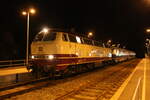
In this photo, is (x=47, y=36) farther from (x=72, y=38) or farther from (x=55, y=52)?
(x=72, y=38)

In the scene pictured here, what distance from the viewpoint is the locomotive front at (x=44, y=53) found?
1330 centimetres

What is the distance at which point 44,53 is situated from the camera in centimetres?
1363

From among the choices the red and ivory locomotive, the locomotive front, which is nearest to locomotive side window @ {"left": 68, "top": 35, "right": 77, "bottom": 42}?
the red and ivory locomotive

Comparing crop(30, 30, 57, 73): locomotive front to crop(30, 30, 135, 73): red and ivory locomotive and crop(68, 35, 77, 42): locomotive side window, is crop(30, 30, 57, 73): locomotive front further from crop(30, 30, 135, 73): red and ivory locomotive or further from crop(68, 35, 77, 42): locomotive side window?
crop(68, 35, 77, 42): locomotive side window

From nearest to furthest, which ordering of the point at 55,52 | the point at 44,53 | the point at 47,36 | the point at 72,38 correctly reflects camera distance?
the point at 55,52
the point at 44,53
the point at 47,36
the point at 72,38

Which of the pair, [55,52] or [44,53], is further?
[44,53]

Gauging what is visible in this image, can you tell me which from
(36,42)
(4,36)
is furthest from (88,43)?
(4,36)

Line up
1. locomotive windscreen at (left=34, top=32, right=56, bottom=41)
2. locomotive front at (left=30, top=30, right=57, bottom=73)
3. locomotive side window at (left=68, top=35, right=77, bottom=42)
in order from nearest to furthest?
locomotive front at (left=30, top=30, right=57, bottom=73)
locomotive windscreen at (left=34, top=32, right=56, bottom=41)
locomotive side window at (left=68, top=35, right=77, bottom=42)

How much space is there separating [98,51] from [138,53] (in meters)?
122

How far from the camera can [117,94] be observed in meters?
10.3

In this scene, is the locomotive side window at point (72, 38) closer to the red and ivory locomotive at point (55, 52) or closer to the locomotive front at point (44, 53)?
the red and ivory locomotive at point (55, 52)

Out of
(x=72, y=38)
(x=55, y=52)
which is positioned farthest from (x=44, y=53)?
(x=72, y=38)

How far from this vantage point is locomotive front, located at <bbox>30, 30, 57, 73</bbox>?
13297 millimetres

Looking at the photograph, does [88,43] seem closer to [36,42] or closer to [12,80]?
[36,42]
